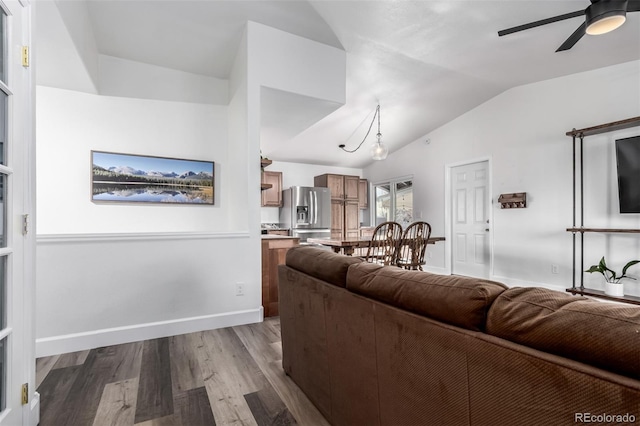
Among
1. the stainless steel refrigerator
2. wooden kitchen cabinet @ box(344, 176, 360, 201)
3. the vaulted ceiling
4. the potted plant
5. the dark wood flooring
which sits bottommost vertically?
the dark wood flooring

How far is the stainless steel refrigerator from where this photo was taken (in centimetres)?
598

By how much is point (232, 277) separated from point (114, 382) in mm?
1209

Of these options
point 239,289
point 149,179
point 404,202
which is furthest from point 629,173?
point 149,179

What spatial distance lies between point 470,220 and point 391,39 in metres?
3.32

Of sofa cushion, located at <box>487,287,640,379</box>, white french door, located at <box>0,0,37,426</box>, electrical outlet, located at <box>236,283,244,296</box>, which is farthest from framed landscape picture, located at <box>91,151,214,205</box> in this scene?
sofa cushion, located at <box>487,287,640,379</box>

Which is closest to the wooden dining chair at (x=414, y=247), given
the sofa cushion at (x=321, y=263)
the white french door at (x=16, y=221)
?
the sofa cushion at (x=321, y=263)

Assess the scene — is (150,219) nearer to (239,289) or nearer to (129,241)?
(129,241)

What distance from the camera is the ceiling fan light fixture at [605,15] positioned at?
1966 millimetres

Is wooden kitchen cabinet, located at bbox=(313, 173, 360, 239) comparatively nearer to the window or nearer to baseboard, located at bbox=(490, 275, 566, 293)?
the window

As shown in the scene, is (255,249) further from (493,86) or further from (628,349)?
(493,86)

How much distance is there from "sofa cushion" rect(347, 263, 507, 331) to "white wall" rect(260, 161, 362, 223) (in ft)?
17.1

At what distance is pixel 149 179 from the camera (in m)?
3.54

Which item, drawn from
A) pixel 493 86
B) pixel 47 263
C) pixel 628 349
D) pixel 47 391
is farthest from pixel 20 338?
pixel 493 86

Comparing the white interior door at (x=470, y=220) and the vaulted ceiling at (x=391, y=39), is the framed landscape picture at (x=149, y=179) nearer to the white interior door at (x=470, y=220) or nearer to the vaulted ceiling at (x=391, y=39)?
the vaulted ceiling at (x=391, y=39)
